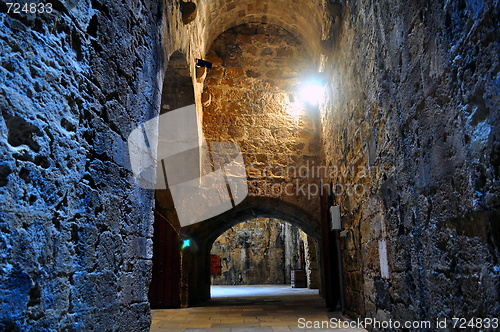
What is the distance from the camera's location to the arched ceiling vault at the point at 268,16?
5160 millimetres

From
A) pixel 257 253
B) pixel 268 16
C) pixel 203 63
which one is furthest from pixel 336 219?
pixel 257 253

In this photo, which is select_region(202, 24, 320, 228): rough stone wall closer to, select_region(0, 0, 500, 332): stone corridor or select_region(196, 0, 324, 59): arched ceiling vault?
select_region(196, 0, 324, 59): arched ceiling vault

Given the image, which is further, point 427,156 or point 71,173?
point 427,156

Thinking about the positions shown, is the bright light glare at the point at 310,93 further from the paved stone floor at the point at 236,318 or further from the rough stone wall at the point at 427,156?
the paved stone floor at the point at 236,318

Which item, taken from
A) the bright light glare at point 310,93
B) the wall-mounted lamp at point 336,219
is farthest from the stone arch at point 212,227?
the bright light glare at point 310,93

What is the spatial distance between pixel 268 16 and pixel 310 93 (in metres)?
1.54

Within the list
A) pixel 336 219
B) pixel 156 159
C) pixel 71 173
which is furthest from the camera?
pixel 336 219

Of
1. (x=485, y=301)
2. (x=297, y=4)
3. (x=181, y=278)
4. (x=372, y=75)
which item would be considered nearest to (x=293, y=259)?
(x=181, y=278)

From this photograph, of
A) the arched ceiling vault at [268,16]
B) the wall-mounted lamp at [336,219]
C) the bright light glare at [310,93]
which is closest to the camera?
the wall-mounted lamp at [336,219]

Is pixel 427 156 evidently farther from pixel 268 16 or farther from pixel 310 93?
Answer: pixel 268 16

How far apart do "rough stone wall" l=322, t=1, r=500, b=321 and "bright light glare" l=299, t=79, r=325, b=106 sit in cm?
241

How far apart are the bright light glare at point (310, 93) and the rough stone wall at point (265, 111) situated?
0.48 ft

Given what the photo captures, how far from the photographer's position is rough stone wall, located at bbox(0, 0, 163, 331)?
131 centimetres

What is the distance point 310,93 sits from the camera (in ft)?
19.3
